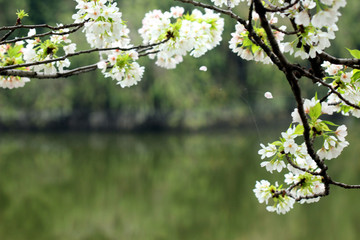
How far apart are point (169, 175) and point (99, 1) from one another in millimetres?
6606

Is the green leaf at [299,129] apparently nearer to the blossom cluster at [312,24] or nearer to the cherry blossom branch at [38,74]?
the blossom cluster at [312,24]

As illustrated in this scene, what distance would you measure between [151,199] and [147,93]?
22.6ft

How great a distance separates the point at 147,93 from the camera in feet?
41.9

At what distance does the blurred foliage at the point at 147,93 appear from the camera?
1262 cm

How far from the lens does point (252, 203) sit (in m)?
5.82

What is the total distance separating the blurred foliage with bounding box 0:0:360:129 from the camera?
41.4 ft

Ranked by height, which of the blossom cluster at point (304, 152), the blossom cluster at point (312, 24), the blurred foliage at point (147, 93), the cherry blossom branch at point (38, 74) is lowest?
the blurred foliage at point (147, 93)

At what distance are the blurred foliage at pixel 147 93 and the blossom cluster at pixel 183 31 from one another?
1027 cm

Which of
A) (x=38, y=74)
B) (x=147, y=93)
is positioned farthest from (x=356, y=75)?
(x=147, y=93)

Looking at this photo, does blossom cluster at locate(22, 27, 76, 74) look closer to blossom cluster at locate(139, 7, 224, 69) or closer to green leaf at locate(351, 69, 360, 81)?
blossom cluster at locate(139, 7, 224, 69)

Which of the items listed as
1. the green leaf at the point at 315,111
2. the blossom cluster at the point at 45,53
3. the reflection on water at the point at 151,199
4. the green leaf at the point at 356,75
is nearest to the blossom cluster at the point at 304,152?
the green leaf at the point at 315,111

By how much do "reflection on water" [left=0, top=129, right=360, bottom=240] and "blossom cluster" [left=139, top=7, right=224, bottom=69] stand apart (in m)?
3.56

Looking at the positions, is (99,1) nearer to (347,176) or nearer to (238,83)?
(347,176)

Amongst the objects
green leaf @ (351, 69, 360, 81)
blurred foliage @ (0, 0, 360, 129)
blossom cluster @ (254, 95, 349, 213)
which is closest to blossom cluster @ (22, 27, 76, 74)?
blossom cluster @ (254, 95, 349, 213)
